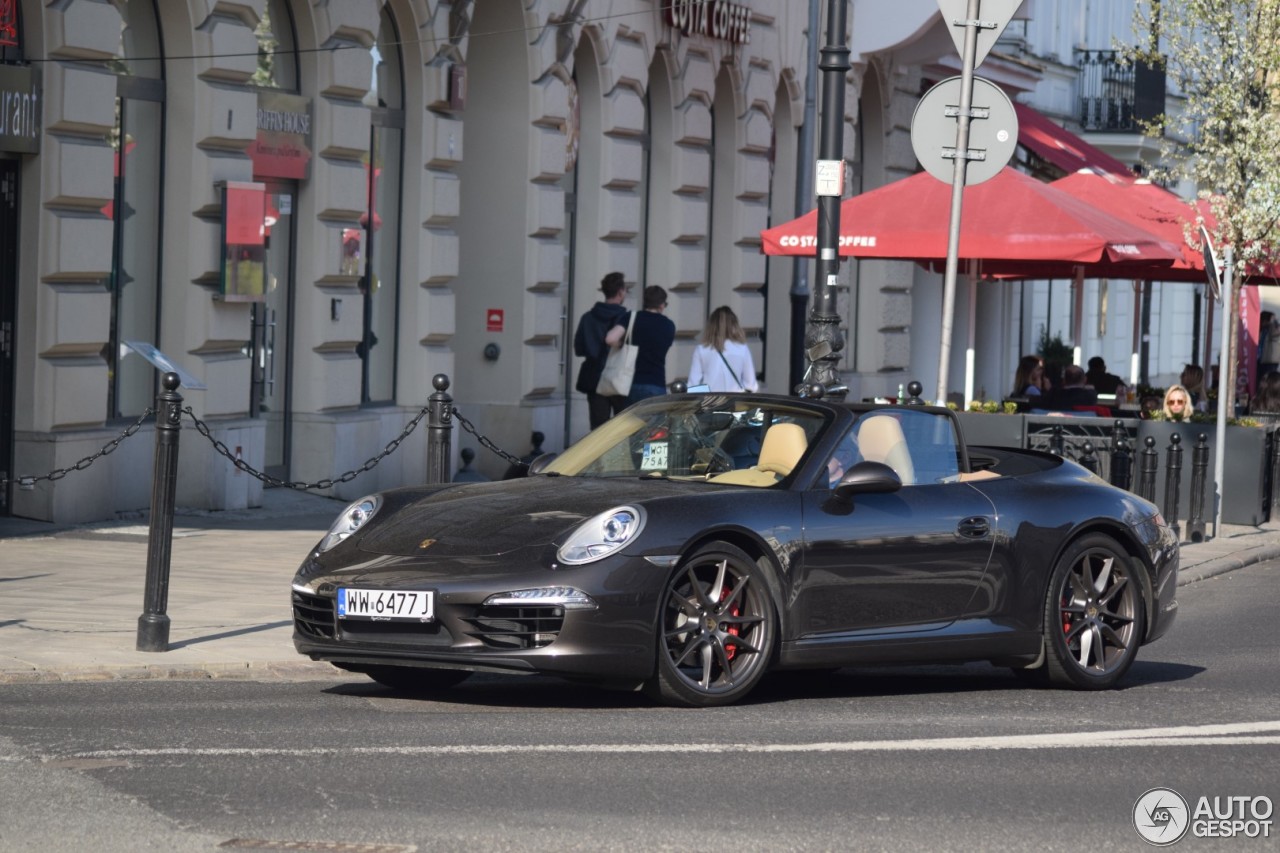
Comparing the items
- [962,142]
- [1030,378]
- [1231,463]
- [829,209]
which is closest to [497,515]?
[962,142]

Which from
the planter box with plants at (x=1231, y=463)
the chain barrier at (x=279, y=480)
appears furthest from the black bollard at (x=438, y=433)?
the planter box with plants at (x=1231, y=463)

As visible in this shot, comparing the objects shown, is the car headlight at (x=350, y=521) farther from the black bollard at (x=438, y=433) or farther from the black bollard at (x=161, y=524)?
the black bollard at (x=438, y=433)

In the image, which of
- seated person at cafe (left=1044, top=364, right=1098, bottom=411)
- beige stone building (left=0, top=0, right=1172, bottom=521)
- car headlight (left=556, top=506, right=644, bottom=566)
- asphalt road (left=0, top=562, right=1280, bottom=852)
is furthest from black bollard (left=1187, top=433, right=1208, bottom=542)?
car headlight (left=556, top=506, right=644, bottom=566)

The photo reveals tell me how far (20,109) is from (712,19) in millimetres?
11757

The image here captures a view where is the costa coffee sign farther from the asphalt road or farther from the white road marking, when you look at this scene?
the white road marking

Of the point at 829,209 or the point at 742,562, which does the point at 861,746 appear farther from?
the point at 829,209

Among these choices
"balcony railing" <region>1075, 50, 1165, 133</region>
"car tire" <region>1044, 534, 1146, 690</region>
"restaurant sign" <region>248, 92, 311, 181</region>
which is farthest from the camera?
"balcony railing" <region>1075, 50, 1165, 133</region>

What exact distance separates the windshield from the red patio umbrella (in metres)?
8.44

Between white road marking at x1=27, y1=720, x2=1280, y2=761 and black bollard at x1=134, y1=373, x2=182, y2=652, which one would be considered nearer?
white road marking at x1=27, y1=720, x2=1280, y2=761

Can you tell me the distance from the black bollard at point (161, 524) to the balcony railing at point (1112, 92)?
32.1 m

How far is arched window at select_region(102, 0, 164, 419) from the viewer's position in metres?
15.9

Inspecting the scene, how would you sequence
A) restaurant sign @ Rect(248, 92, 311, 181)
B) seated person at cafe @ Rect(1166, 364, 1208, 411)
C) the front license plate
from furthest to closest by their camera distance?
seated person at cafe @ Rect(1166, 364, 1208, 411) → restaurant sign @ Rect(248, 92, 311, 181) → the front license plate

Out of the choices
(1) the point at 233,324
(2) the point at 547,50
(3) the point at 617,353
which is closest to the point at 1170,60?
(2) the point at 547,50

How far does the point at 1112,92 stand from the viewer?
40.2 meters
